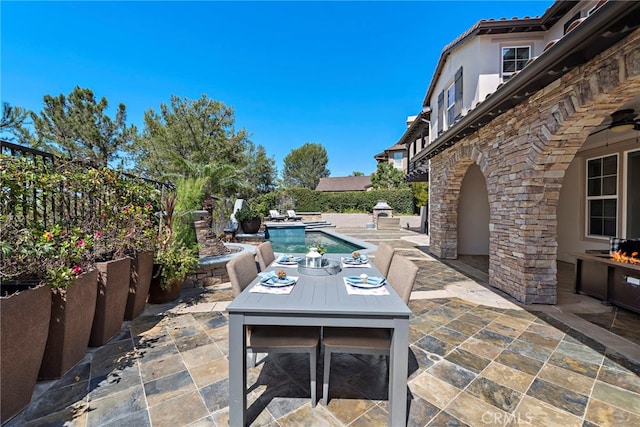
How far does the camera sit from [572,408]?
1.99m

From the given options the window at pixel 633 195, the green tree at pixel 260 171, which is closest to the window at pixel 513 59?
the window at pixel 633 195

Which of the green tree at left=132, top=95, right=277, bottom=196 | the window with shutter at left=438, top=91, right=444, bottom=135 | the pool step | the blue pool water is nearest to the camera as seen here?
the window with shutter at left=438, top=91, right=444, bottom=135

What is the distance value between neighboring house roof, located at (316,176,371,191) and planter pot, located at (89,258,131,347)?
1350 inches

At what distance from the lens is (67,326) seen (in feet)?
7.59

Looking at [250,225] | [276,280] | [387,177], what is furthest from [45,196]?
[387,177]

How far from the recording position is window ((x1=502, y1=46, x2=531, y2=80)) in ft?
23.2

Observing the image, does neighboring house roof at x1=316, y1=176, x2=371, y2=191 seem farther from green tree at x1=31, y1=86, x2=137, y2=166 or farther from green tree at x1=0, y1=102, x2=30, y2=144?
green tree at x1=0, y1=102, x2=30, y2=144

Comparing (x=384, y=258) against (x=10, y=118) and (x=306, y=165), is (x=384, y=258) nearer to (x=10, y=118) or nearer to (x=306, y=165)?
(x=10, y=118)

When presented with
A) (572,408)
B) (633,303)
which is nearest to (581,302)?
(633,303)

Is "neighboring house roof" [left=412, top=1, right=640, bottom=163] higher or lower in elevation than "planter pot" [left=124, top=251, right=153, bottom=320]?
higher

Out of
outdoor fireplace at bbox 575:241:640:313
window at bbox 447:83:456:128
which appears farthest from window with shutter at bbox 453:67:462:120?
outdoor fireplace at bbox 575:241:640:313

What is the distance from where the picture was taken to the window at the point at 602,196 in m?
5.83

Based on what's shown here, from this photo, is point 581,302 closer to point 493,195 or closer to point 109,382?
point 493,195

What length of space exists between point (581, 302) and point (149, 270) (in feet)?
22.6
